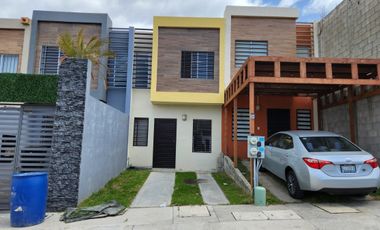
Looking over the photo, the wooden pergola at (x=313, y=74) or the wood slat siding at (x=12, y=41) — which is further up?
the wood slat siding at (x=12, y=41)

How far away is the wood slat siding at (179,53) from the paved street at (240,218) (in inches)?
250

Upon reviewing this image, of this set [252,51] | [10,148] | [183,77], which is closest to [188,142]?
[183,77]

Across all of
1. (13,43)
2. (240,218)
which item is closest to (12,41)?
(13,43)

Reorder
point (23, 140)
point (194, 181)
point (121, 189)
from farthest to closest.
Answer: point (194, 181) → point (121, 189) → point (23, 140)

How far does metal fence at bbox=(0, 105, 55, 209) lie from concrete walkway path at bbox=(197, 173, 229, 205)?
4203 mm

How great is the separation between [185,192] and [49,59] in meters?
8.81

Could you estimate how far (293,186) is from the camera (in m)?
6.18

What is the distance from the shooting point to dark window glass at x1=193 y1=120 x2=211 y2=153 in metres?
11.5

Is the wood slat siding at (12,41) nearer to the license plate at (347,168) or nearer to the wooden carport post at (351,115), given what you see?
the license plate at (347,168)

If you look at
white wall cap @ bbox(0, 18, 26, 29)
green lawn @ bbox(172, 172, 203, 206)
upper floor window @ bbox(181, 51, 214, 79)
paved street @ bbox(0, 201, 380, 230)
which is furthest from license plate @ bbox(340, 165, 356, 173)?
white wall cap @ bbox(0, 18, 26, 29)

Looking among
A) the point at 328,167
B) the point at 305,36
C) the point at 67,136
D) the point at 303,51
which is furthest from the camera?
the point at 303,51

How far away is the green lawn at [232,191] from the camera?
20.5ft

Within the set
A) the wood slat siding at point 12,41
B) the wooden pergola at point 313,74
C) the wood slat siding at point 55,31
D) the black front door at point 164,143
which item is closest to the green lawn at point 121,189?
the black front door at point 164,143

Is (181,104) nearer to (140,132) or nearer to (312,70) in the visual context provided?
(140,132)
